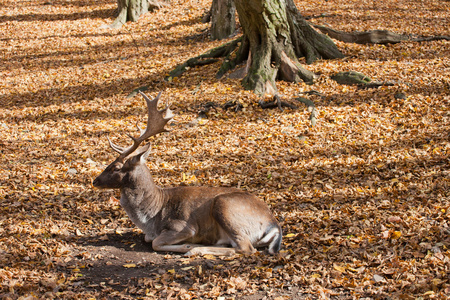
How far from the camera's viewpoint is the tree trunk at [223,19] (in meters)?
15.2

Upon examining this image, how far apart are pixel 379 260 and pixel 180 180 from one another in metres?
3.85

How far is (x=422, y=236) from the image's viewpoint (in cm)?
543

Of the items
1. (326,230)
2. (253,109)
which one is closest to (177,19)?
(253,109)

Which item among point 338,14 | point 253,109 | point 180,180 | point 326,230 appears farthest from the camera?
point 338,14

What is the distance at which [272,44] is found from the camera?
36.8ft

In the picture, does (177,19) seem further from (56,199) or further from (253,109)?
(56,199)

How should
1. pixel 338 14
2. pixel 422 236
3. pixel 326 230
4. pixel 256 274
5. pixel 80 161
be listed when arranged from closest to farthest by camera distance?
1. pixel 256 274
2. pixel 422 236
3. pixel 326 230
4. pixel 80 161
5. pixel 338 14

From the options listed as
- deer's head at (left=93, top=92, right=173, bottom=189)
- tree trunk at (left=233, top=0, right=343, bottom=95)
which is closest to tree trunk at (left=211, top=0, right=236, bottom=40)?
tree trunk at (left=233, top=0, right=343, bottom=95)

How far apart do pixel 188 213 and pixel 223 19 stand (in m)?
10.7

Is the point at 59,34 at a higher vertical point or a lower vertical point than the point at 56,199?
higher

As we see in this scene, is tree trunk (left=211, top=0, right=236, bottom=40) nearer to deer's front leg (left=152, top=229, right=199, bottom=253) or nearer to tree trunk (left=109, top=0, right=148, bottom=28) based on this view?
tree trunk (left=109, top=0, right=148, bottom=28)

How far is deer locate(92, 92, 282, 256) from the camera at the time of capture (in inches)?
222

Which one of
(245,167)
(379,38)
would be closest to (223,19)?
(379,38)

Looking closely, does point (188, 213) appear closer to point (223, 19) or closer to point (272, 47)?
point (272, 47)
